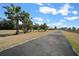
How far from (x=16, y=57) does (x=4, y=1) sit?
16.6ft

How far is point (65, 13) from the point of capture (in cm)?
1520

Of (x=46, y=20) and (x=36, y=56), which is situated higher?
(x=46, y=20)

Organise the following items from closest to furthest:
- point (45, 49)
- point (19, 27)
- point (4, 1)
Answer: point (45, 49), point (4, 1), point (19, 27)

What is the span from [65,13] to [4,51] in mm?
5676

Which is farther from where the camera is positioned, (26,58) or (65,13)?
(65,13)

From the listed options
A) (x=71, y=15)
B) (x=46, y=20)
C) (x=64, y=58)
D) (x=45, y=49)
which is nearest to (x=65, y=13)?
(x=71, y=15)

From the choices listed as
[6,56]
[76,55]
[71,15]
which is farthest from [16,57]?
[71,15]

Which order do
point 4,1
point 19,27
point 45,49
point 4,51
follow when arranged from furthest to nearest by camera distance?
point 19,27 < point 4,1 < point 45,49 < point 4,51

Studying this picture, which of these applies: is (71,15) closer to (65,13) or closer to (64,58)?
(65,13)

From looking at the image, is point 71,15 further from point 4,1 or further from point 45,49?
point 4,1

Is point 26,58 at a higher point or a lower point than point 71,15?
lower

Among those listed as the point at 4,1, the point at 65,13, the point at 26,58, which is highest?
the point at 4,1

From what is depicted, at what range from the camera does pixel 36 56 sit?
1205cm

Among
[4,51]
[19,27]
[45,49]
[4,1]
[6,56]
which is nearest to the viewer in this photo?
[6,56]
